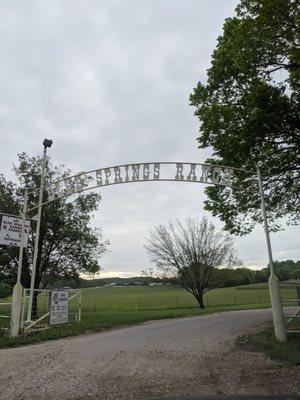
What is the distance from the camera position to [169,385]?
7395 mm

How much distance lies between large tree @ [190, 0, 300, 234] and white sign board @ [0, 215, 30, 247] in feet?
26.4

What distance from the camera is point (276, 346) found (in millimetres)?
10422

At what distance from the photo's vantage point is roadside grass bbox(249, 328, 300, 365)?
365 inches

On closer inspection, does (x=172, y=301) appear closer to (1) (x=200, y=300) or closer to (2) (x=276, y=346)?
(1) (x=200, y=300)

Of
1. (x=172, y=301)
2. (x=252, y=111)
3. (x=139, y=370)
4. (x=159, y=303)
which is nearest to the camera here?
(x=139, y=370)

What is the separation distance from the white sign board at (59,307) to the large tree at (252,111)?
7.15m

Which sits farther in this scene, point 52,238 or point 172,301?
point 172,301

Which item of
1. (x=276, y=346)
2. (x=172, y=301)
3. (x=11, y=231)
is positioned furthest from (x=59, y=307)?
(x=172, y=301)

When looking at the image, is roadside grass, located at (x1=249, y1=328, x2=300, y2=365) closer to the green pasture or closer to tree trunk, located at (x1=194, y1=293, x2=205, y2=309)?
the green pasture

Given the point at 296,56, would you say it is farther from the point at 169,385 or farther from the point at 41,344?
the point at 41,344

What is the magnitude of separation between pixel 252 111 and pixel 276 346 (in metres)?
8.16

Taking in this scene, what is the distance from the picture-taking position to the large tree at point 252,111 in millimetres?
14289

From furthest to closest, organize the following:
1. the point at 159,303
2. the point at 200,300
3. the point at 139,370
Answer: the point at 159,303
the point at 200,300
the point at 139,370

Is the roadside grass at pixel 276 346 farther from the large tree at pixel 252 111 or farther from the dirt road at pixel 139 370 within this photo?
the large tree at pixel 252 111
